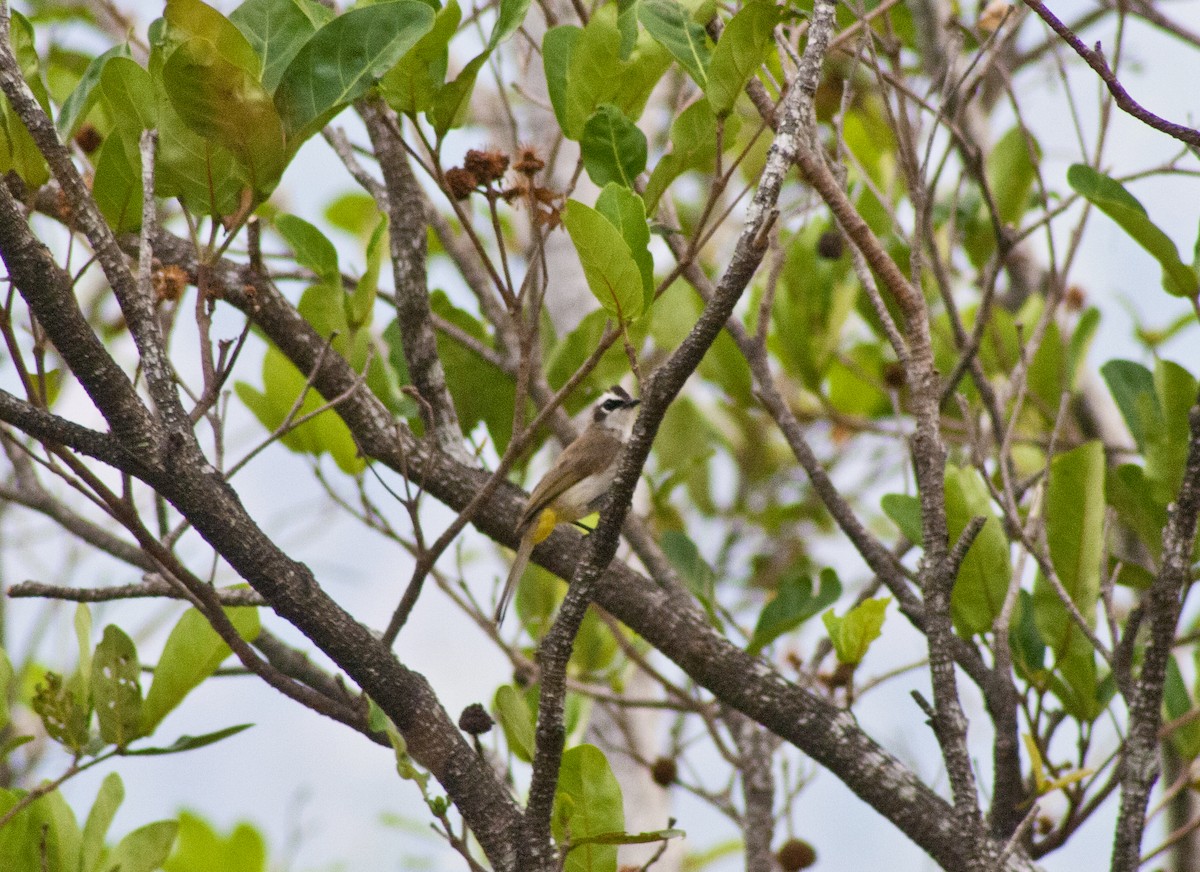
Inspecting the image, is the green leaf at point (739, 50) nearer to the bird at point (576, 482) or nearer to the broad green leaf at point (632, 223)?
the broad green leaf at point (632, 223)

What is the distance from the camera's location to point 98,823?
2227 mm

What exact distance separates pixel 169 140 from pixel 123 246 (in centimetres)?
48

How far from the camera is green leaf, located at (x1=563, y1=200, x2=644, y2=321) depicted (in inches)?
68.4

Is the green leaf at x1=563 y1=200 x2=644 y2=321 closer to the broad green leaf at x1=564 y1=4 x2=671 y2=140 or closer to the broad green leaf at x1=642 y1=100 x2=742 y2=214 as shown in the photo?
the broad green leaf at x1=642 y1=100 x2=742 y2=214

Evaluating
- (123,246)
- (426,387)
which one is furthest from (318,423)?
(123,246)

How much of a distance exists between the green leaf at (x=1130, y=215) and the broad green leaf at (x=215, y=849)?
242 centimetres

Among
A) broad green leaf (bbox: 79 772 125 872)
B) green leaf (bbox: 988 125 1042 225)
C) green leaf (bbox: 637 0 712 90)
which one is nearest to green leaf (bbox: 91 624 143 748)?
broad green leaf (bbox: 79 772 125 872)

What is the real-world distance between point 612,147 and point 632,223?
236 millimetres

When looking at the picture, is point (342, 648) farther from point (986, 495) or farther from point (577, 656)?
point (577, 656)

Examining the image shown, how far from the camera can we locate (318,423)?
106 inches

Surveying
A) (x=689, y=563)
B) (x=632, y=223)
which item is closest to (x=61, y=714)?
(x=632, y=223)

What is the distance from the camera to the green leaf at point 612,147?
6.59 feet

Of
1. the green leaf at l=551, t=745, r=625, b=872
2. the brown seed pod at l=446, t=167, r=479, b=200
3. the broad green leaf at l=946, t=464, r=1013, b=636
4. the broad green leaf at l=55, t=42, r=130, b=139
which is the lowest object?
the green leaf at l=551, t=745, r=625, b=872

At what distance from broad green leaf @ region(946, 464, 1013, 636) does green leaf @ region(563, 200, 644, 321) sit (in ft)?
3.18
